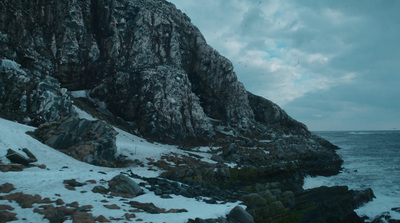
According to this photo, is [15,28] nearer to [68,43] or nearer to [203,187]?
[68,43]

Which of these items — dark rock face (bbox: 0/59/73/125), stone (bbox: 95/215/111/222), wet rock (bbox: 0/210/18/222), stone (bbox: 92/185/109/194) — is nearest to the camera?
wet rock (bbox: 0/210/18/222)

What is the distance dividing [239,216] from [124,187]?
822 centimetres

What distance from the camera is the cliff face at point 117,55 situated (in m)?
41.7

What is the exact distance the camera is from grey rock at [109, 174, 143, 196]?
56.1ft

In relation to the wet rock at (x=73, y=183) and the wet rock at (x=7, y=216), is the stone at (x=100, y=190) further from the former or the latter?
the wet rock at (x=7, y=216)

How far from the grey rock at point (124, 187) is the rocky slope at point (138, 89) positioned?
20.7 feet

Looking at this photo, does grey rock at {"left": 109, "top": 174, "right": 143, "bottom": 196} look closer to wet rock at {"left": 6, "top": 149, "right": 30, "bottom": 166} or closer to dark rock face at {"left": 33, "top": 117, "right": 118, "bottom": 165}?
wet rock at {"left": 6, "top": 149, "right": 30, "bottom": 166}

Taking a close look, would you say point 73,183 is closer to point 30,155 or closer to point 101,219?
point 101,219

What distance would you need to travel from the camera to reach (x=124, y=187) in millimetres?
17391

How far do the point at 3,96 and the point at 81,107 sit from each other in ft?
38.0

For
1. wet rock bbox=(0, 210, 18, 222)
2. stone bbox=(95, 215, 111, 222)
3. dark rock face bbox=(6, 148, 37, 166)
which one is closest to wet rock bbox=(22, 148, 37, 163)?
dark rock face bbox=(6, 148, 37, 166)

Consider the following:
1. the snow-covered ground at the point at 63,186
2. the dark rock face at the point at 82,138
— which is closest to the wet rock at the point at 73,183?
the snow-covered ground at the point at 63,186

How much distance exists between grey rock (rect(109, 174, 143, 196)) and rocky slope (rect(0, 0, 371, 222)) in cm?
632

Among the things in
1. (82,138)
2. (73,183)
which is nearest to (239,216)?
(73,183)
